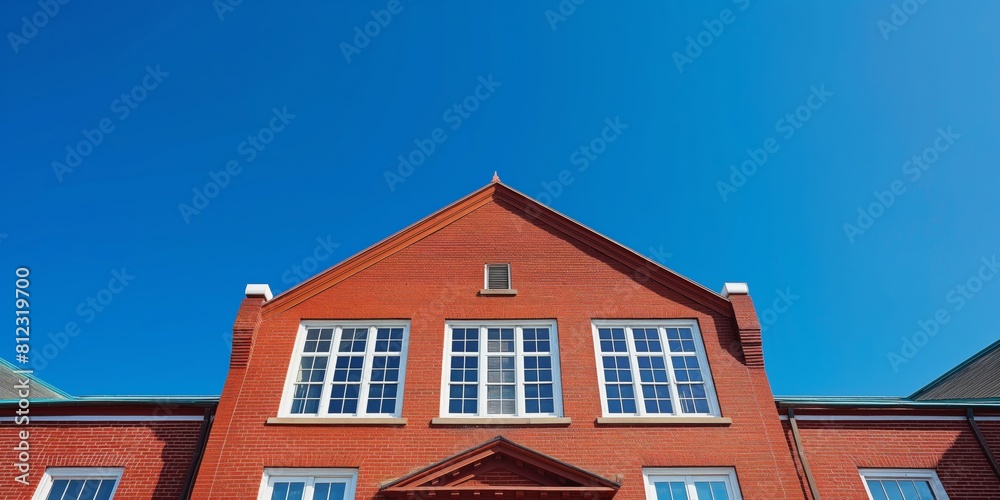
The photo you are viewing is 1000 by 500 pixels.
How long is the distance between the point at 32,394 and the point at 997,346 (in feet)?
125

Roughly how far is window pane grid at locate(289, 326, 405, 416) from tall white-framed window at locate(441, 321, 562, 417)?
1434 mm

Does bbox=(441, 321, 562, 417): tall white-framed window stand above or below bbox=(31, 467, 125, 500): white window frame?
above

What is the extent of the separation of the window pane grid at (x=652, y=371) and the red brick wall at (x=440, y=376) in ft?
1.38

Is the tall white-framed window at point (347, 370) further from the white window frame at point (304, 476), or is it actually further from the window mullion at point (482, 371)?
the window mullion at point (482, 371)

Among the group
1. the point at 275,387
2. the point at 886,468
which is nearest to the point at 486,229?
the point at 275,387

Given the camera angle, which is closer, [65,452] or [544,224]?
[65,452]

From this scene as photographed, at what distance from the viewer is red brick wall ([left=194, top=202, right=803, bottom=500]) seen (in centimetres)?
1448

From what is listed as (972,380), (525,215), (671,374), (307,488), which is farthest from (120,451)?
(972,380)

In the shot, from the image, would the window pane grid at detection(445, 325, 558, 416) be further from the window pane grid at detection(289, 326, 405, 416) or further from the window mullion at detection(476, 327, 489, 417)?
the window pane grid at detection(289, 326, 405, 416)

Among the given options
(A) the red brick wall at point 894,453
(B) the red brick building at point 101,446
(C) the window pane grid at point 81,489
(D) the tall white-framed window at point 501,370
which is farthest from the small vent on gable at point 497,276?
(C) the window pane grid at point 81,489

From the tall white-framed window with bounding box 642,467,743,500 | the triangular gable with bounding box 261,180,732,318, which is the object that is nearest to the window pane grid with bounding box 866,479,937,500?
the tall white-framed window with bounding box 642,467,743,500

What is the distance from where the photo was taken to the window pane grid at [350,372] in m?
15.7

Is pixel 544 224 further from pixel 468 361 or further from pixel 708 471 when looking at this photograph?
pixel 708 471

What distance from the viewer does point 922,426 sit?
628 inches
